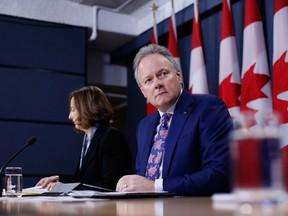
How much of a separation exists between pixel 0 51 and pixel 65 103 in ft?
2.77

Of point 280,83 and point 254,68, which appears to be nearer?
point 280,83

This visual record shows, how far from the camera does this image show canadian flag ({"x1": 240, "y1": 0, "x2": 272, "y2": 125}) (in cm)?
298

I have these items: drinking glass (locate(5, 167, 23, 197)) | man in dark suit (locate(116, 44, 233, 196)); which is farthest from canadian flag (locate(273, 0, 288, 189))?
drinking glass (locate(5, 167, 23, 197))

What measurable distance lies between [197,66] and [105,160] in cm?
135

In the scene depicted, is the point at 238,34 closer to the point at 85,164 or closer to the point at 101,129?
the point at 101,129

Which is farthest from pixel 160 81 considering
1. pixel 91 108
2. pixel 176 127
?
pixel 91 108

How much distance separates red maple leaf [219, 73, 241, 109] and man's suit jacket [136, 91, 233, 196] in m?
1.15

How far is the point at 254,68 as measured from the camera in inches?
121

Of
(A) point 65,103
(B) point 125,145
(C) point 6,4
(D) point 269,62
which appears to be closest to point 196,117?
(B) point 125,145

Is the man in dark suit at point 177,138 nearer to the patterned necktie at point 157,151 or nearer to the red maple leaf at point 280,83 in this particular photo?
the patterned necktie at point 157,151

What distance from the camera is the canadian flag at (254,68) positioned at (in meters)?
2.98

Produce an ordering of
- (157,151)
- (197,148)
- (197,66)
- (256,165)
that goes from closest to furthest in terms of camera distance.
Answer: (256,165)
(197,148)
(157,151)
(197,66)

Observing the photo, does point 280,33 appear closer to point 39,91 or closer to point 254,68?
point 254,68

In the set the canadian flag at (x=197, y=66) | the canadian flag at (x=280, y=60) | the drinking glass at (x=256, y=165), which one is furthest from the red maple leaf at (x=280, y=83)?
the drinking glass at (x=256, y=165)
